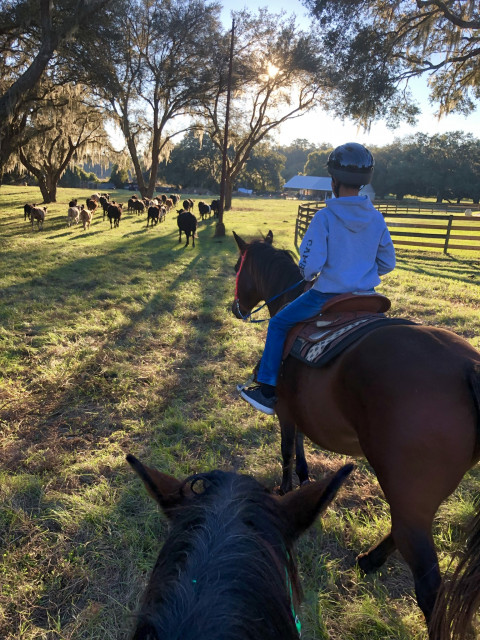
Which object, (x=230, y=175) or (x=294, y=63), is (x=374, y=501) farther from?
(x=230, y=175)

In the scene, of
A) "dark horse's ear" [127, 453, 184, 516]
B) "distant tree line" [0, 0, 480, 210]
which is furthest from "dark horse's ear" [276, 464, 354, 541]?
"distant tree line" [0, 0, 480, 210]

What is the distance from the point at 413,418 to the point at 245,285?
2.90 metres

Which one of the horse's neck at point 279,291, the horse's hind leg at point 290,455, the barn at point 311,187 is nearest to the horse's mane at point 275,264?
the horse's neck at point 279,291

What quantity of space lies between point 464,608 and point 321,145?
162 metres

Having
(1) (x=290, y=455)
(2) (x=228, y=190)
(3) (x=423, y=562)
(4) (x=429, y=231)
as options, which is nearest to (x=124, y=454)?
(1) (x=290, y=455)

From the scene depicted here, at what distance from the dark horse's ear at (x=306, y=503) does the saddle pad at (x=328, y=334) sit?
105 centimetres

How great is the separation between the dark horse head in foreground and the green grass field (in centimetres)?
33

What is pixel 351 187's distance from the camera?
8.34 feet

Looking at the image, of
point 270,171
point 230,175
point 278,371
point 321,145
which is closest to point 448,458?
point 278,371

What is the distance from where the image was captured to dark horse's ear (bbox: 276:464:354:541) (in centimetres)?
112

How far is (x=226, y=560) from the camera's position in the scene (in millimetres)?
851

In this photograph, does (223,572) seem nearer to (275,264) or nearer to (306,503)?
(306,503)

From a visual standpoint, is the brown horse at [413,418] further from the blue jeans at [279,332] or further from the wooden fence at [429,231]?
the wooden fence at [429,231]

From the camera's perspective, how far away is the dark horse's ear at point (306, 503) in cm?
112
